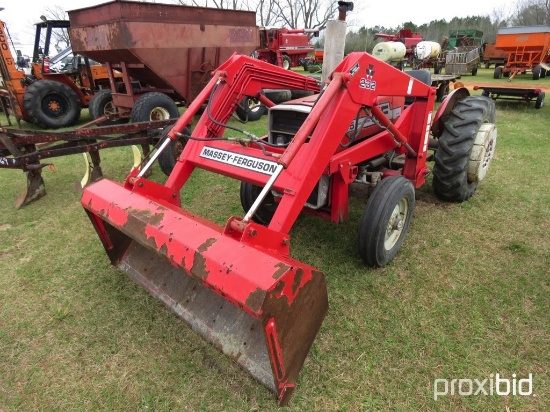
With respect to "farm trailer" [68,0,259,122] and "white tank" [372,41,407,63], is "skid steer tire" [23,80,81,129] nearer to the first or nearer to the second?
"farm trailer" [68,0,259,122]

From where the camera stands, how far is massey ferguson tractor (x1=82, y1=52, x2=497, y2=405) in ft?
5.63

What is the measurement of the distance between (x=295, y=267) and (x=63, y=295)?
2.07m

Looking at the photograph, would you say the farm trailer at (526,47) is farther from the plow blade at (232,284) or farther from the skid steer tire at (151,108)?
the plow blade at (232,284)

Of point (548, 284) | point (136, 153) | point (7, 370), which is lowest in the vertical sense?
point (7, 370)

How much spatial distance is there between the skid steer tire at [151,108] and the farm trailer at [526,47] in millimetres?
14093

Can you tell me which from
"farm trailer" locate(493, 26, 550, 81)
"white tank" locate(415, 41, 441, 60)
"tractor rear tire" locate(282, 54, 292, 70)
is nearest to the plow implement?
"white tank" locate(415, 41, 441, 60)

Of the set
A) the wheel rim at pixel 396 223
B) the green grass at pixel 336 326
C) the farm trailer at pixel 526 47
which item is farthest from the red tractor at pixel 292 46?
the wheel rim at pixel 396 223

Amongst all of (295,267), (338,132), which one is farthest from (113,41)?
(295,267)

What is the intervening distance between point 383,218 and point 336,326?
843mm

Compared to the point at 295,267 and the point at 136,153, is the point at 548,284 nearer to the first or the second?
the point at 295,267

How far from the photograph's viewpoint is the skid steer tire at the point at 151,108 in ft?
21.0

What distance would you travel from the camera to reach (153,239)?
1.95m

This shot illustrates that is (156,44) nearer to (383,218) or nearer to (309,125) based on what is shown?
(309,125)

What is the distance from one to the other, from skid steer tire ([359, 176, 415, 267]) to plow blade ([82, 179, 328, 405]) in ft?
2.98
